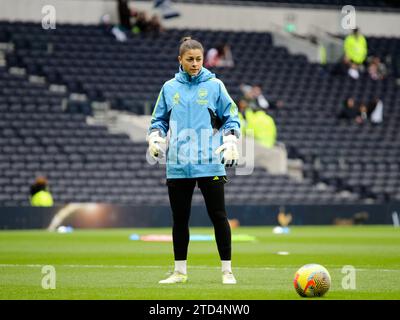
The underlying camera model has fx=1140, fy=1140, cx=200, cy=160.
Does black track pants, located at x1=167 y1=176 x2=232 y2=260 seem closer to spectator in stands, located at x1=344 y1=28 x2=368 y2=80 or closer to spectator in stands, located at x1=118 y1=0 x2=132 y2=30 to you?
spectator in stands, located at x1=118 y1=0 x2=132 y2=30

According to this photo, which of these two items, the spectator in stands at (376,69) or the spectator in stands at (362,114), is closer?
the spectator in stands at (362,114)

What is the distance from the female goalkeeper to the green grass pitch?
0.57 metres

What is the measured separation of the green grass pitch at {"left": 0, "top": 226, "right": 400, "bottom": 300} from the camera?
33.6 ft

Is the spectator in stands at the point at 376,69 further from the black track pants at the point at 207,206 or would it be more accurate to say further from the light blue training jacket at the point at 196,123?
the black track pants at the point at 207,206

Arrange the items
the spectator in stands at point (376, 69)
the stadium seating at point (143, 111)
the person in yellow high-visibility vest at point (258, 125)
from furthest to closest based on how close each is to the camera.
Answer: the spectator in stands at point (376, 69), the person in yellow high-visibility vest at point (258, 125), the stadium seating at point (143, 111)

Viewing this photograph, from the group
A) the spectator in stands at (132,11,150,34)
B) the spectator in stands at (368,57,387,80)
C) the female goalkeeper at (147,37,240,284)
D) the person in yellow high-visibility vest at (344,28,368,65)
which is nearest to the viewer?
the female goalkeeper at (147,37,240,284)

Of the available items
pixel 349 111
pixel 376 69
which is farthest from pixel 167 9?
pixel 376 69

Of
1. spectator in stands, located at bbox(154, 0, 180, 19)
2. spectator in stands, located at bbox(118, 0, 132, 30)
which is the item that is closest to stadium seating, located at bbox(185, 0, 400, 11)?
spectator in stands, located at bbox(154, 0, 180, 19)

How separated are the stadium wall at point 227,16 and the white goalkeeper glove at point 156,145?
24.2 m

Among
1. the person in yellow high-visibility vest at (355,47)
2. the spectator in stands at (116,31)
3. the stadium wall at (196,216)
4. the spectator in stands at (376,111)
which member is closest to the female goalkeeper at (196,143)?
the stadium wall at (196,216)

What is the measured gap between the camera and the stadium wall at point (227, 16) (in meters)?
34.8

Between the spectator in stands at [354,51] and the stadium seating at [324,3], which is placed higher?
the stadium seating at [324,3]
